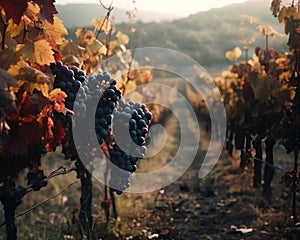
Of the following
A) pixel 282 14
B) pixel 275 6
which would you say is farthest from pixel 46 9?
pixel 282 14

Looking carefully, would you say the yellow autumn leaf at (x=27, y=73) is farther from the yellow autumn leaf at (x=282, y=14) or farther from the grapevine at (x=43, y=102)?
the yellow autumn leaf at (x=282, y=14)

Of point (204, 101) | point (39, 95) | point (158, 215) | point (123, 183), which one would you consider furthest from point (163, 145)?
point (39, 95)

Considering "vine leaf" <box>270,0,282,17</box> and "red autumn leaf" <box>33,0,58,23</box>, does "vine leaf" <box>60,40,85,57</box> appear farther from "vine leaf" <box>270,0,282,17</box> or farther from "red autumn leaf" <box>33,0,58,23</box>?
"vine leaf" <box>270,0,282,17</box>

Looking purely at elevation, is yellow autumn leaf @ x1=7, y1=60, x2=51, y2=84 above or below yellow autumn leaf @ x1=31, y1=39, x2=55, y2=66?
below

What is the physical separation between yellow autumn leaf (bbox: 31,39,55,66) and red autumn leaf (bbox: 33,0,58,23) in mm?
169

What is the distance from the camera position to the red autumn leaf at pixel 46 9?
2.23 meters

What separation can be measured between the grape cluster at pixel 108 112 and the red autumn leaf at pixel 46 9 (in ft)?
1.05

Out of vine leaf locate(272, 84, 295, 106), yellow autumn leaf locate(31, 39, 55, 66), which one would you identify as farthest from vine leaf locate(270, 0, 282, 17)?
yellow autumn leaf locate(31, 39, 55, 66)

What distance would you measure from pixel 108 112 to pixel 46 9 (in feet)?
2.33

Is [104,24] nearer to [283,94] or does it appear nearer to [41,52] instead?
[283,94]

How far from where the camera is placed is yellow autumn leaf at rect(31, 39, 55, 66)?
2.14m

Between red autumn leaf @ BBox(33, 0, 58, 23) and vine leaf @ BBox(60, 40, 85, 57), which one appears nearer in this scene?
red autumn leaf @ BBox(33, 0, 58, 23)

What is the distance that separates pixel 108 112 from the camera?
2.75 m

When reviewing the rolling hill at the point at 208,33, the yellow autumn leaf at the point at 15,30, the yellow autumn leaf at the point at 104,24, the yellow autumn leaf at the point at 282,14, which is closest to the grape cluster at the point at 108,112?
the yellow autumn leaf at the point at 15,30
